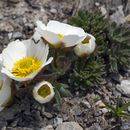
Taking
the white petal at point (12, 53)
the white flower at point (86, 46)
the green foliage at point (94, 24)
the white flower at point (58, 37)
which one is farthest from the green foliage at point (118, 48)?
the white petal at point (12, 53)

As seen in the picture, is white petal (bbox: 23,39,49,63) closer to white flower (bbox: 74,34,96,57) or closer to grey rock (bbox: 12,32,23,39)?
white flower (bbox: 74,34,96,57)

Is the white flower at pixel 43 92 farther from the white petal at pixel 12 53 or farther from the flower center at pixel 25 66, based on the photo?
the white petal at pixel 12 53

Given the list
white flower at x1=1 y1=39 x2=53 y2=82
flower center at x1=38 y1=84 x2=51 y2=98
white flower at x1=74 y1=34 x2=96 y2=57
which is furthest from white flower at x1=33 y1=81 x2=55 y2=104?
white flower at x1=74 y1=34 x2=96 y2=57

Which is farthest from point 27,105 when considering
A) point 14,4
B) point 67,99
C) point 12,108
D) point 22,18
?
point 14,4

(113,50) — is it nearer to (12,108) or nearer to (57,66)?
(57,66)

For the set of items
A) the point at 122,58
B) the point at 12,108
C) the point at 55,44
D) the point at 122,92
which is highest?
the point at 55,44
